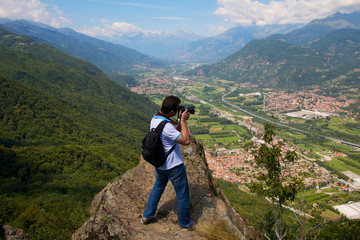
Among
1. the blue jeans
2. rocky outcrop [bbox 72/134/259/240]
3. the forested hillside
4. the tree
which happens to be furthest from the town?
the forested hillside

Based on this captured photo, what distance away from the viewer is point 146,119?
9069cm

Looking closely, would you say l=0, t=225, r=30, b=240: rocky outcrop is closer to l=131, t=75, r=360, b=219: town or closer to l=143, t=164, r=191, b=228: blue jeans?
l=143, t=164, r=191, b=228: blue jeans

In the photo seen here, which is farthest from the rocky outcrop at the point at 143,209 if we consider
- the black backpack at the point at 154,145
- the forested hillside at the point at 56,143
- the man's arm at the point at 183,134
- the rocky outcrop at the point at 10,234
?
the forested hillside at the point at 56,143

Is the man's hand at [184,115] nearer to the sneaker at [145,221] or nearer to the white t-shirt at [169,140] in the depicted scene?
the white t-shirt at [169,140]

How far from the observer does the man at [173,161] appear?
3.94 m

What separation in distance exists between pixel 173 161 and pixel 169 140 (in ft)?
1.58

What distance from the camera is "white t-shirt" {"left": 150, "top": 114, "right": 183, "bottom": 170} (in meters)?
3.90

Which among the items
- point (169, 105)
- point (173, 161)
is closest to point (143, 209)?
point (173, 161)

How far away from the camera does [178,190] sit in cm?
444

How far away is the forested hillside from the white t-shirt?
12333mm

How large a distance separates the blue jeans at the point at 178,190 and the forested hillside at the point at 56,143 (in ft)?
37.1

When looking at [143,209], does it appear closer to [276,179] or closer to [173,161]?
[173,161]

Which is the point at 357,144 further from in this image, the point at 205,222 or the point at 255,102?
the point at 205,222

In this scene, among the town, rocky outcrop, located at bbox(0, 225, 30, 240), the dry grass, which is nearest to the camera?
the dry grass
